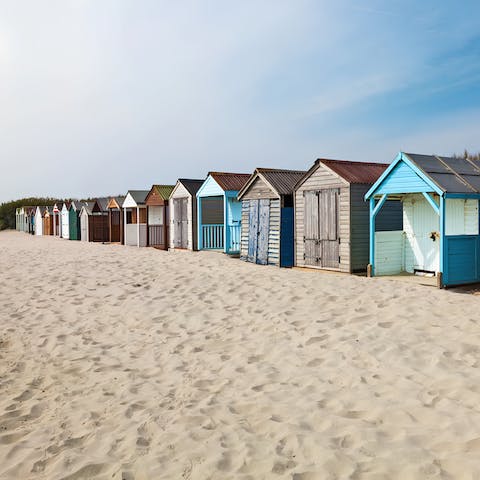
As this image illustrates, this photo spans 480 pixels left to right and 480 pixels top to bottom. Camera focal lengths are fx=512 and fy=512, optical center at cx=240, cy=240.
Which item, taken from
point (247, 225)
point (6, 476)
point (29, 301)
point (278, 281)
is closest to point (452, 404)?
point (6, 476)

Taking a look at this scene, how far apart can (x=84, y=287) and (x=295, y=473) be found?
8.97 m

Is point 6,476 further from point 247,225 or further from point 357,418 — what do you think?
point 247,225

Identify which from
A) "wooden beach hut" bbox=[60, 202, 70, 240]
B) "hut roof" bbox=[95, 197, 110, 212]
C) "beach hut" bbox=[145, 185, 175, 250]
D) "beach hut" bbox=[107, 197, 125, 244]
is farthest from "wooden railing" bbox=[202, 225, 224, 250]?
"wooden beach hut" bbox=[60, 202, 70, 240]

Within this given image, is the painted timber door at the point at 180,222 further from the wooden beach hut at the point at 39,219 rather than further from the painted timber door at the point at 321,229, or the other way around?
the wooden beach hut at the point at 39,219

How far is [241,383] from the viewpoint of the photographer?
5.82m

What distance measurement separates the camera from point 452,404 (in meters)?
4.99

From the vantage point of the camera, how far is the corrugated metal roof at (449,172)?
11.2m

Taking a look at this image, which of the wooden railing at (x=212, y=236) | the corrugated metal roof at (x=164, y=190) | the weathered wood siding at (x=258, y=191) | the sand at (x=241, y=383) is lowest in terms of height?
the sand at (x=241, y=383)

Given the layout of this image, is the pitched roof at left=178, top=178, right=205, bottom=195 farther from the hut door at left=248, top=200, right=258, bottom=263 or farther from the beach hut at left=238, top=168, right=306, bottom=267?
the hut door at left=248, top=200, right=258, bottom=263

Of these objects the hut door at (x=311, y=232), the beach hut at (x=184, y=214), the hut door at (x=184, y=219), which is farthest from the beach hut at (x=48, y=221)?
the hut door at (x=311, y=232)

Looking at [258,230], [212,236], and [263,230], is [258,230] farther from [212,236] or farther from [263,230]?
[212,236]

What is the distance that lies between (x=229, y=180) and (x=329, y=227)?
21.2ft

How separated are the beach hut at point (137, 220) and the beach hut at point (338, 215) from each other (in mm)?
11894

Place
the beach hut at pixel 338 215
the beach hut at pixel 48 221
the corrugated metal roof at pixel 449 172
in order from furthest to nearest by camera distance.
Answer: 1. the beach hut at pixel 48 221
2. the beach hut at pixel 338 215
3. the corrugated metal roof at pixel 449 172
